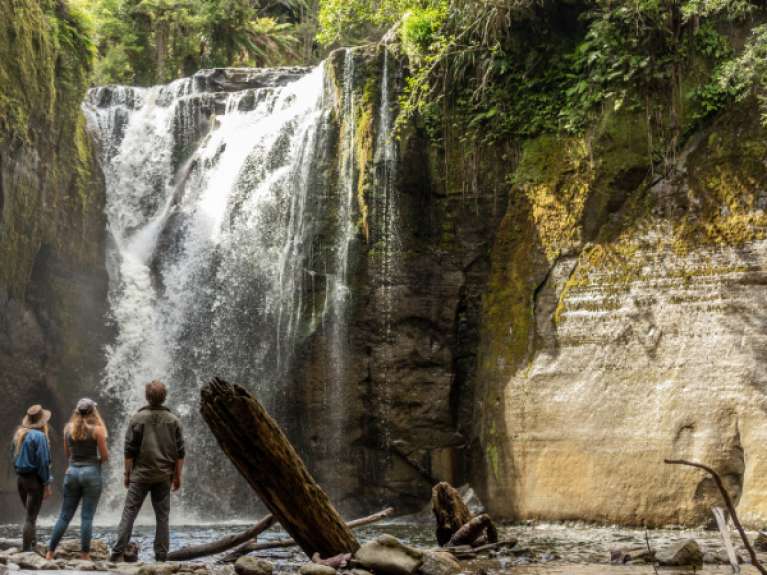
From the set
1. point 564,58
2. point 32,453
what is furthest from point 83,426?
point 564,58

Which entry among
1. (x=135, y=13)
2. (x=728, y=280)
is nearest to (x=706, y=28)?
(x=728, y=280)

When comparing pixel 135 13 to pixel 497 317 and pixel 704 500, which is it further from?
pixel 704 500

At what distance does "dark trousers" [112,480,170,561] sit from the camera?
7465mm

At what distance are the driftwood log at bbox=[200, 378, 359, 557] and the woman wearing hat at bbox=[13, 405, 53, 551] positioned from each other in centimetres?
236

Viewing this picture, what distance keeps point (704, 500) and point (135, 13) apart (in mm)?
21222

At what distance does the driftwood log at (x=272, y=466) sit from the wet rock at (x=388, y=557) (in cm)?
15

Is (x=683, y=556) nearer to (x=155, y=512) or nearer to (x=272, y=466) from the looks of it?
(x=272, y=466)

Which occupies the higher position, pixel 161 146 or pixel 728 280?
pixel 161 146

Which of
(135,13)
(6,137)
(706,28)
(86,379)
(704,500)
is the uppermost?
(135,13)

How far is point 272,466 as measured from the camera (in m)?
6.54

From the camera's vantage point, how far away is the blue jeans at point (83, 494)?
7.64 meters

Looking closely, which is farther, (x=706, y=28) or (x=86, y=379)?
(x=86, y=379)

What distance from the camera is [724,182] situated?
41.4ft

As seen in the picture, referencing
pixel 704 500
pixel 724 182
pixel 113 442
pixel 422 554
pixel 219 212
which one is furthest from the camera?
pixel 219 212
